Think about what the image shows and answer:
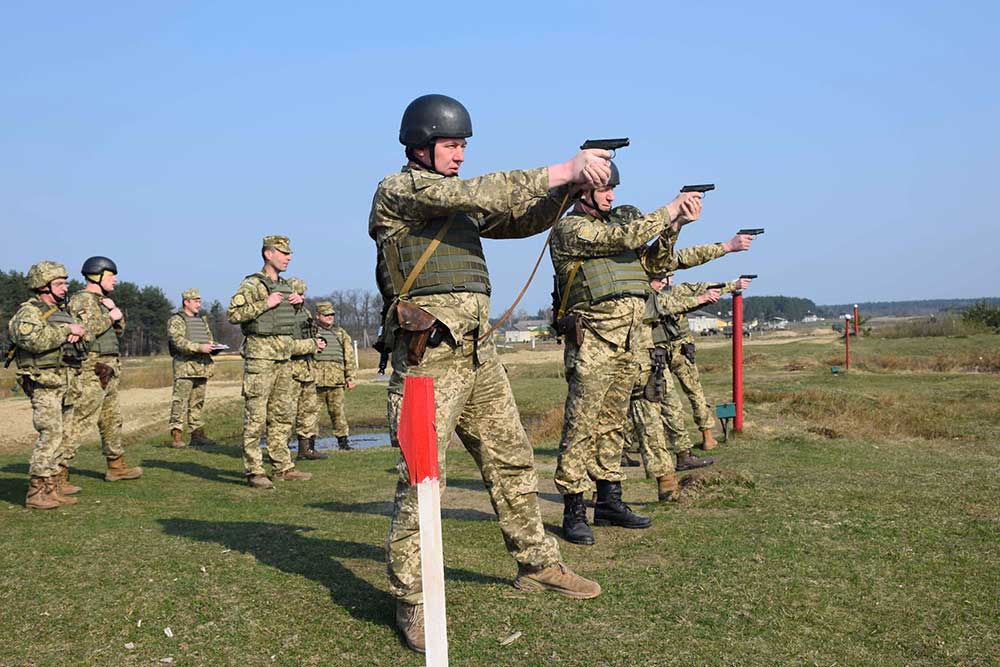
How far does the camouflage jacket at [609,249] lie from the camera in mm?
6090

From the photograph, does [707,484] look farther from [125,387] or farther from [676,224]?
[125,387]

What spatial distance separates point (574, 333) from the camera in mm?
6297

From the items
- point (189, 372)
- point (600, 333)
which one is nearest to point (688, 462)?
point (600, 333)

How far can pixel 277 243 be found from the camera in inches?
379

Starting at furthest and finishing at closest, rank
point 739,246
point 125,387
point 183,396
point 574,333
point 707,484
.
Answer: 1. point 125,387
2. point 183,396
3. point 739,246
4. point 707,484
5. point 574,333

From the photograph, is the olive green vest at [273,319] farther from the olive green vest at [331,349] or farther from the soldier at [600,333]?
the soldier at [600,333]

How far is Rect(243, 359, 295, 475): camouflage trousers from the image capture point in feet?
31.2

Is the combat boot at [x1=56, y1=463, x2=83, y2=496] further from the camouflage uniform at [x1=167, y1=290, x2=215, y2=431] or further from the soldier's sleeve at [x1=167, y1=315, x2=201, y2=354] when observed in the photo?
the soldier's sleeve at [x1=167, y1=315, x2=201, y2=354]

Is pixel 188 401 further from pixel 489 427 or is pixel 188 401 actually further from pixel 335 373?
pixel 489 427

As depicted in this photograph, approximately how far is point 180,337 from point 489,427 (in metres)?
11.4

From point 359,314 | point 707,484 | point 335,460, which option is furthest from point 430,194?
point 359,314

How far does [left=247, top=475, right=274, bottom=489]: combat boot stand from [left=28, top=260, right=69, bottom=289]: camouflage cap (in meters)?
2.90

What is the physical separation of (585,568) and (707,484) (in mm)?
2540

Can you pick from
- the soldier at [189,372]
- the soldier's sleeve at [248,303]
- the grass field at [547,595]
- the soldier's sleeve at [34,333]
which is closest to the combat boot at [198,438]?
the soldier at [189,372]
